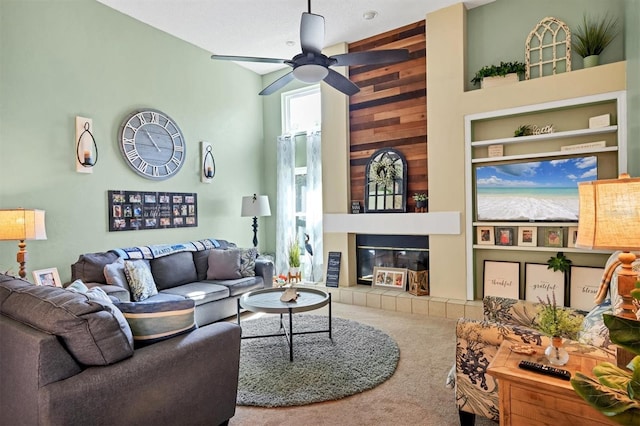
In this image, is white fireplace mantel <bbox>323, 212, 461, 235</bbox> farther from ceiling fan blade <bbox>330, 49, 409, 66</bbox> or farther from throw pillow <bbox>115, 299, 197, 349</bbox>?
throw pillow <bbox>115, 299, 197, 349</bbox>

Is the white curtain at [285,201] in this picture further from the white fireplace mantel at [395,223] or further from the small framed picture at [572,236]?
the small framed picture at [572,236]

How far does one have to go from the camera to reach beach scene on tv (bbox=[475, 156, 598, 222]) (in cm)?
360

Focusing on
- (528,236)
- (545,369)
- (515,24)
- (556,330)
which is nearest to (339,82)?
(515,24)

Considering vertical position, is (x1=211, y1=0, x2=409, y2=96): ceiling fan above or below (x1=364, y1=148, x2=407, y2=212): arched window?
above

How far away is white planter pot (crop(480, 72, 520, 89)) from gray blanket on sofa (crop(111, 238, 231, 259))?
380 cm

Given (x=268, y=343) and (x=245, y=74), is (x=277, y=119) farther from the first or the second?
(x=268, y=343)

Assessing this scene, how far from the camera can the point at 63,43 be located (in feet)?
12.0

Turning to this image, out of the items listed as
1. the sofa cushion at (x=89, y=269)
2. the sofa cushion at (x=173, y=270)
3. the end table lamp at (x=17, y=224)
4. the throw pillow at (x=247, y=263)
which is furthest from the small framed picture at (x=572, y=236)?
the end table lamp at (x=17, y=224)

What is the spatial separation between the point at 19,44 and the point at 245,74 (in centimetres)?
304

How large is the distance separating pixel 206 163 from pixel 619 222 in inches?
186

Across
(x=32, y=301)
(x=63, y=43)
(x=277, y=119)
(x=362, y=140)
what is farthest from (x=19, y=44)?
(x=362, y=140)

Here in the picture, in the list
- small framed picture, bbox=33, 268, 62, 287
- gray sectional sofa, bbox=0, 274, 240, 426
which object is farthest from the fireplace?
small framed picture, bbox=33, 268, 62, 287

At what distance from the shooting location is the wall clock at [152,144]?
4.21 meters

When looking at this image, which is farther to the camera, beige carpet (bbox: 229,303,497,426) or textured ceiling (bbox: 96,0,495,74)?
textured ceiling (bbox: 96,0,495,74)
